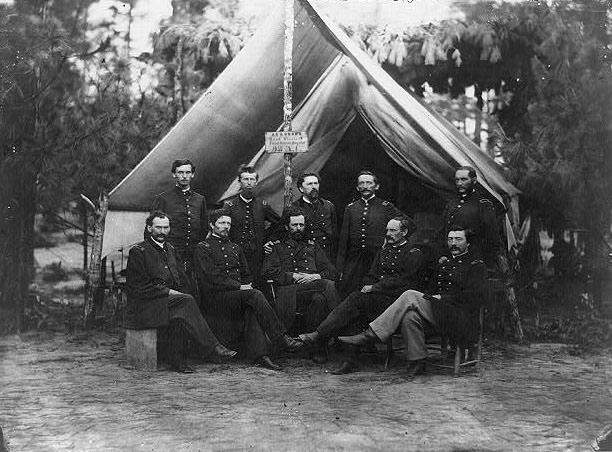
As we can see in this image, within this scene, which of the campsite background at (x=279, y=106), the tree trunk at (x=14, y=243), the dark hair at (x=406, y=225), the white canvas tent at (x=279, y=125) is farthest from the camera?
the tree trunk at (x=14, y=243)

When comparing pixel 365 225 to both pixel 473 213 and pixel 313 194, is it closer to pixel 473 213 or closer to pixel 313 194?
pixel 313 194

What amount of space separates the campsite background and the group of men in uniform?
1418mm

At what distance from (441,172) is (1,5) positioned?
12.2 ft

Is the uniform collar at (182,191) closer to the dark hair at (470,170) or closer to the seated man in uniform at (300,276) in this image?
the seated man in uniform at (300,276)

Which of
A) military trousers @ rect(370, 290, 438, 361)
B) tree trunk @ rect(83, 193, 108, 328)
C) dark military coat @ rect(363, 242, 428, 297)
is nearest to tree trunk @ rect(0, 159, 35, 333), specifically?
tree trunk @ rect(83, 193, 108, 328)

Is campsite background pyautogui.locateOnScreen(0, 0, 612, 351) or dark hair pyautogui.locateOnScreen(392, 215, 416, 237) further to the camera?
campsite background pyautogui.locateOnScreen(0, 0, 612, 351)

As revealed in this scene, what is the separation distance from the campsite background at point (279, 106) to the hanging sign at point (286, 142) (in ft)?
5.79

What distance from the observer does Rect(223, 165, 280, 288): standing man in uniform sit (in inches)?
233

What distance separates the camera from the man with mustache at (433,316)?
16.5ft

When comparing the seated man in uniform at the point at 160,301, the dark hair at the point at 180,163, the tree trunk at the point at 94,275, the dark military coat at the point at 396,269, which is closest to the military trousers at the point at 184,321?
the seated man in uniform at the point at 160,301

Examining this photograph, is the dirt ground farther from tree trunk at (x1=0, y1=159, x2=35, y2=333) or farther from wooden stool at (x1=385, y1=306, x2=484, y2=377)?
tree trunk at (x1=0, y1=159, x2=35, y2=333)

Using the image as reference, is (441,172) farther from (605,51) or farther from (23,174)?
(23,174)

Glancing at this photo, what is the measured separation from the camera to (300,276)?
566 centimetres

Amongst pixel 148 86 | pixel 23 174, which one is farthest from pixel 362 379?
pixel 148 86
